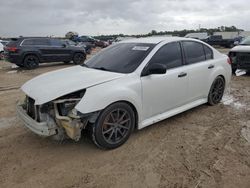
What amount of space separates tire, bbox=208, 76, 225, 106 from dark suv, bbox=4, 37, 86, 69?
35.0ft

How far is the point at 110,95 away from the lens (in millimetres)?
3871

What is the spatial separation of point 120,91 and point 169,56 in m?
1.42

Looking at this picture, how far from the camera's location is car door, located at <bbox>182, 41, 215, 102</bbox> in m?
5.22

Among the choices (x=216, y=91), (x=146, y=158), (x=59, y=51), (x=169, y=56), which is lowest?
(x=146, y=158)

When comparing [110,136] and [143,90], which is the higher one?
[143,90]

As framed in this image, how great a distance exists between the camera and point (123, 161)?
378 centimetres

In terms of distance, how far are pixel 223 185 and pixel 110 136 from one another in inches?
66.1

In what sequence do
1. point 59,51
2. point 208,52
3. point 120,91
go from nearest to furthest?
point 120,91
point 208,52
point 59,51

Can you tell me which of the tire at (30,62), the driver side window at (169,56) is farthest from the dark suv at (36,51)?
the driver side window at (169,56)

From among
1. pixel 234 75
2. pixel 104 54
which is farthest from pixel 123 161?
pixel 234 75

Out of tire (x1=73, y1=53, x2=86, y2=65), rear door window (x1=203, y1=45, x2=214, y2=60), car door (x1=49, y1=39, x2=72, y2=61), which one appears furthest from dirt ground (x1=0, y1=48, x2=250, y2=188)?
tire (x1=73, y1=53, x2=86, y2=65)

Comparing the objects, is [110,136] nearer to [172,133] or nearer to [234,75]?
[172,133]

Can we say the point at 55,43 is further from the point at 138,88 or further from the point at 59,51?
the point at 138,88

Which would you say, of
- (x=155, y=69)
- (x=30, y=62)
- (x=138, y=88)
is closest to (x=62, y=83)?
(x=138, y=88)
